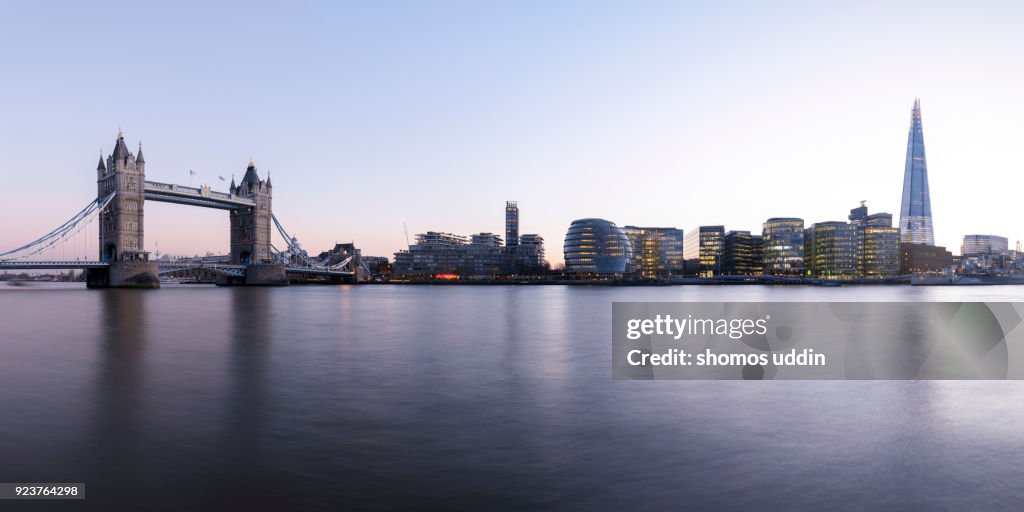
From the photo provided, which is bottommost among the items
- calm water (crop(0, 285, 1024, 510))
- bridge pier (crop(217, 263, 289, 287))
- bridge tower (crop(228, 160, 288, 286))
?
calm water (crop(0, 285, 1024, 510))

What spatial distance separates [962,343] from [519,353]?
104 ft

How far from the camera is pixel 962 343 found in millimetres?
40000

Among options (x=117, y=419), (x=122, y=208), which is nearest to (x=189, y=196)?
(x=122, y=208)

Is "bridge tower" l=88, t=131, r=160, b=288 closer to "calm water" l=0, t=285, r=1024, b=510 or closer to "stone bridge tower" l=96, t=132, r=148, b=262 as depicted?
"stone bridge tower" l=96, t=132, r=148, b=262

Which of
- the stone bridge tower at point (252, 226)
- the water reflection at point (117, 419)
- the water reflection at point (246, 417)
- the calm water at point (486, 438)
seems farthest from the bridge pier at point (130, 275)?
the calm water at point (486, 438)

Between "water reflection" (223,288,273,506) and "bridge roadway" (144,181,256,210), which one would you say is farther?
"bridge roadway" (144,181,256,210)

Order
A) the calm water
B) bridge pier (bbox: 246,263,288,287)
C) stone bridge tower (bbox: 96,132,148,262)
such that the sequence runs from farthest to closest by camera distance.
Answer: bridge pier (bbox: 246,263,288,287)
stone bridge tower (bbox: 96,132,148,262)
the calm water

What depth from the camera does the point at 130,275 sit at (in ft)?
428

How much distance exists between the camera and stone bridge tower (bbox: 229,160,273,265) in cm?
17712

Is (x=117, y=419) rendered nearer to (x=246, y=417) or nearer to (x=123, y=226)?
(x=246, y=417)

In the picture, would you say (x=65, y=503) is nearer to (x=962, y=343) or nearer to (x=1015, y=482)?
(x=1015, y=482)

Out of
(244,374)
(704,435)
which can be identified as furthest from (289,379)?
(704,435)

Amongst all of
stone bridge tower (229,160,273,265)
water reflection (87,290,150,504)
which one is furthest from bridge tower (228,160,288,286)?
water reflection (87,290,150,504)

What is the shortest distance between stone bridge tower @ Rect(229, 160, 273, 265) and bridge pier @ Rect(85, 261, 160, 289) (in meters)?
41.0
